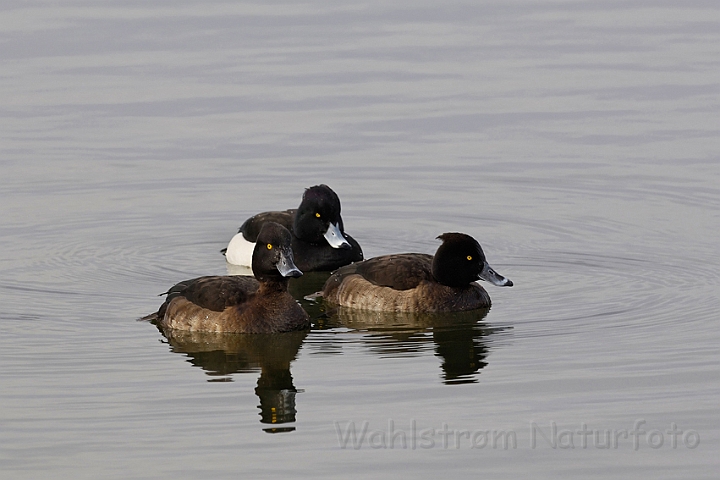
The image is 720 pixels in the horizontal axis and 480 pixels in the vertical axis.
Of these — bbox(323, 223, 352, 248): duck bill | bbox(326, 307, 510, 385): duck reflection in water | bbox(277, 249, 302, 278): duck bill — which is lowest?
bbox(326, 307, 510, 385): duck reflection in water

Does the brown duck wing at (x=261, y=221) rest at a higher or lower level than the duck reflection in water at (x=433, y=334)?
higher

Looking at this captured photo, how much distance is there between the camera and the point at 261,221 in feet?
52.7

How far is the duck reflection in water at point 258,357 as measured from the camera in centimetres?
1059

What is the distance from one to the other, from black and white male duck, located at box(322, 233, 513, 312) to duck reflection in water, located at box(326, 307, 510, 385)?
0.09 metres

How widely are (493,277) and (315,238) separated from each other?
285cm

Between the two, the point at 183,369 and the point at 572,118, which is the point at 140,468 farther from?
the point at 572,118

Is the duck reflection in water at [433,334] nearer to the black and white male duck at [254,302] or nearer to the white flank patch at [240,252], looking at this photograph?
the black and white male duck at [254,302]

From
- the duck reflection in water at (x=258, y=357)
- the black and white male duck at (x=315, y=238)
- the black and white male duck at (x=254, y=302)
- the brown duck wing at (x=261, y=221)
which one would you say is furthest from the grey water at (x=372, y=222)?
the brown duck wing at (x=261, y=221)

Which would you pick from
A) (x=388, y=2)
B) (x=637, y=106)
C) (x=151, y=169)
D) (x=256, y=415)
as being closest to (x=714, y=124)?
(x=637, y=106)

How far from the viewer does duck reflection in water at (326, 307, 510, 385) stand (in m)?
11.7

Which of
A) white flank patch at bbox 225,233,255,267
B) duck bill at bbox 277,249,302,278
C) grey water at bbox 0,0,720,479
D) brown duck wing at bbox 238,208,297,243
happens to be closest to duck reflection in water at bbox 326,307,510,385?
grey water at bbox 0,0,720,479

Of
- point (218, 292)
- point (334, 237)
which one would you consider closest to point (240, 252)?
point (334, 237)

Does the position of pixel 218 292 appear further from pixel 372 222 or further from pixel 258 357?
pixel 372 222

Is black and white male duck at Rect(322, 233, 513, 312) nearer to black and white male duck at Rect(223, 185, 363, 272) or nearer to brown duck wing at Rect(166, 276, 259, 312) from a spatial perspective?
brown duck wing at Rect(166, 276, 259, 312)
